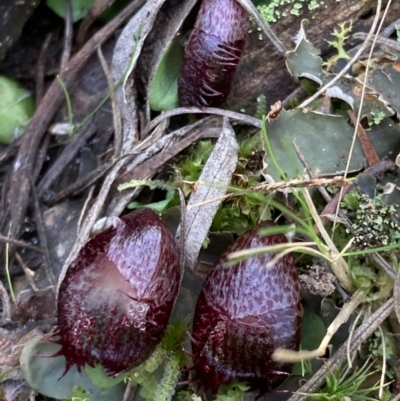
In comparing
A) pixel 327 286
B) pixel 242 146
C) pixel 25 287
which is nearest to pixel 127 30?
pixel 242 146

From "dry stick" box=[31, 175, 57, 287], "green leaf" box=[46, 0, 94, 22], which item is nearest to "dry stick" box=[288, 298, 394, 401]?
"dry stick" box=[31, 175, 57, 287]

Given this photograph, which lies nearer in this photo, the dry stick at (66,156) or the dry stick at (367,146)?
the dry stick at (367,146)

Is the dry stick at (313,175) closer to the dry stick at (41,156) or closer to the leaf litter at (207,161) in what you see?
the leaf litter at (207,161)

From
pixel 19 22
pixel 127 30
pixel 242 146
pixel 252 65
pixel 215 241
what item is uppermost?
pixel 19 22

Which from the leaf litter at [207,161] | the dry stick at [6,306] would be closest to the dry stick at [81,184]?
the leaf litter at [207,161]

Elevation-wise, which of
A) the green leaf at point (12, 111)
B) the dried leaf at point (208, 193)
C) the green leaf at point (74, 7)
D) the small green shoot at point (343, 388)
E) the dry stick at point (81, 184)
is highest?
the green leaf at point (74, 7)

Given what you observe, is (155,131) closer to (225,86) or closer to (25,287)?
(225,86)

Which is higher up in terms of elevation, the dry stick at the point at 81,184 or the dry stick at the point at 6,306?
the dry stick at the point at 81,184
